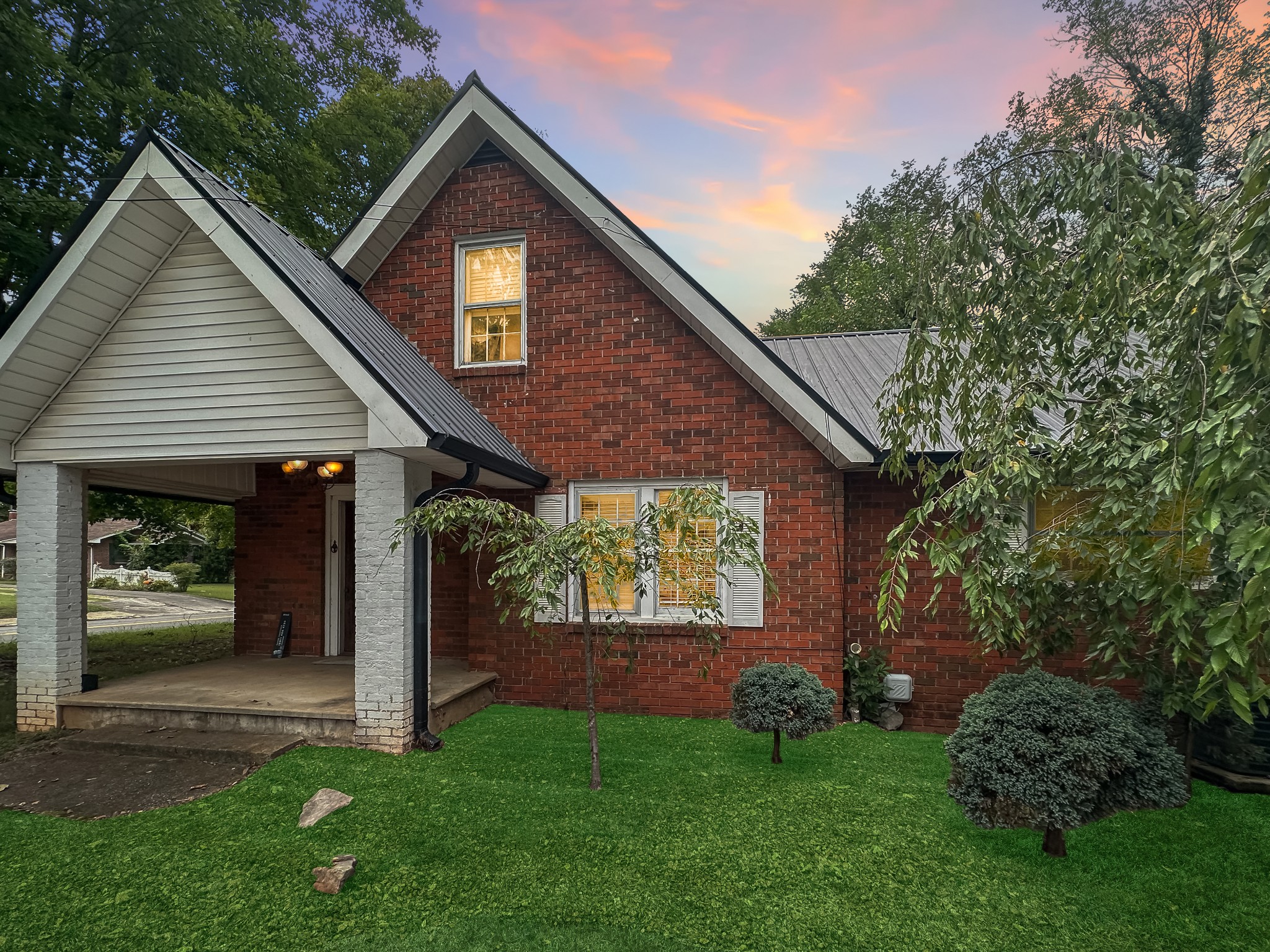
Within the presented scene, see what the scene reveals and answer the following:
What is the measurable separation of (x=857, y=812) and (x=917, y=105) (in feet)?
31.5

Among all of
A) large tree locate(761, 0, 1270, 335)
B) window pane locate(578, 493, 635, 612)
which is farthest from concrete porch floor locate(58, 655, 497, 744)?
large tree locate(761, 0, 1270, 335)

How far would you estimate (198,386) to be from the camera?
19.1 ft

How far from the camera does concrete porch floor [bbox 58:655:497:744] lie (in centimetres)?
564

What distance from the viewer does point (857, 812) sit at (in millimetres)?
4453

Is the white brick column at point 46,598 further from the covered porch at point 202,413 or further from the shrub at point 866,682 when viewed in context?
the shrub at point 866,682

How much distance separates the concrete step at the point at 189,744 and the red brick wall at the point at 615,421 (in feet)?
8.07

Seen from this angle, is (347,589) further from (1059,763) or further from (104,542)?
(104,542)

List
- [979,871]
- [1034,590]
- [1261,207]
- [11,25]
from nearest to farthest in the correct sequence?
[1261,207] < [979,871] < [1034,590] < [11,25]

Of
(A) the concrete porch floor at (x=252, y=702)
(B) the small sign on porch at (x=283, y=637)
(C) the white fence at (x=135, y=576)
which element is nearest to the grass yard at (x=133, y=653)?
(A) the concrete porch floor at (x=252, y=702)

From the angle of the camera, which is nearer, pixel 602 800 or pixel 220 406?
pixel 602 800

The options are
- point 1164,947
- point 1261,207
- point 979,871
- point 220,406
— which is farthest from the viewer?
point 220,406

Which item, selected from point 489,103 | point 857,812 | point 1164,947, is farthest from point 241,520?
point 1164,947

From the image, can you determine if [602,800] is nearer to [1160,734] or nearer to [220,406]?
[1160,734]

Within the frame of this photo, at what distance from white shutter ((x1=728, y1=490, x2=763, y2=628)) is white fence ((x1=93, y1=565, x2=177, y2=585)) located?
36.5 m
